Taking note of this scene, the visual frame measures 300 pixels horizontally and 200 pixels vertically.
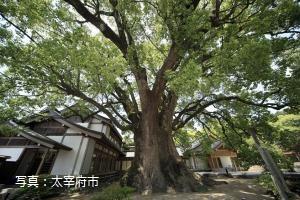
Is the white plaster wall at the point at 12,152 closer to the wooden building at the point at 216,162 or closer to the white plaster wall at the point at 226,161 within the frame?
the wooden building at the point at 216,162

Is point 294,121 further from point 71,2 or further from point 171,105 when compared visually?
point 71,2

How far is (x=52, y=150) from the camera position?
1416cm

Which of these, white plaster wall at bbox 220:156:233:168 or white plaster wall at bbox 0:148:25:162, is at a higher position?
white plaster wall at bbox 220:156:233:168

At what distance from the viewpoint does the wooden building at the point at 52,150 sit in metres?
12.6

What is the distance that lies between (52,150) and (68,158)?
5.17 feet

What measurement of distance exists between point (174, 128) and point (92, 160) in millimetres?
7606

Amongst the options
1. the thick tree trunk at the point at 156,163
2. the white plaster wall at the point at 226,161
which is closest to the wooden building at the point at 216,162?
the white plaster wall at the point at 226,161

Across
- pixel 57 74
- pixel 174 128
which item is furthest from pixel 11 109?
pixel 174 128

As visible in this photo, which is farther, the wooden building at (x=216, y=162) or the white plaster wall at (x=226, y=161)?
the white plaster wall at (x=226, y=161)

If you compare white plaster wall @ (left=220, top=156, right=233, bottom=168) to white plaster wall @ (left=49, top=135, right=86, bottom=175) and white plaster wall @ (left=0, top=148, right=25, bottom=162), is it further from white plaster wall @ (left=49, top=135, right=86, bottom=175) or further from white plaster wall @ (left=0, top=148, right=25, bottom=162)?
white plaster wall @ (left=0, top=148, right=25, bottom=162)

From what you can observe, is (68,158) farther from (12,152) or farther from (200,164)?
(200,164)

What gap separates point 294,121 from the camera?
18.3m

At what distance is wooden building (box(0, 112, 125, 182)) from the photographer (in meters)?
12.6

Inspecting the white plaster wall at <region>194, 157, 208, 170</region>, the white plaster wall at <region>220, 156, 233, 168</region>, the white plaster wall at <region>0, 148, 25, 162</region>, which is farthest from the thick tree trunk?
the white plaster wall at <region>220, 156, 233, 168</region>
